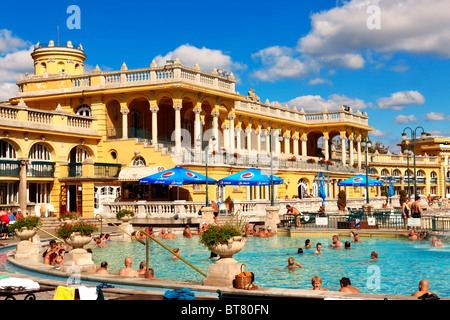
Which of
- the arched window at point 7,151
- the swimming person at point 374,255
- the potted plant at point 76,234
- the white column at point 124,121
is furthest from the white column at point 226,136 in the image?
the potted plant at point 76,234

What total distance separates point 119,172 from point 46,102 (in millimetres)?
9623

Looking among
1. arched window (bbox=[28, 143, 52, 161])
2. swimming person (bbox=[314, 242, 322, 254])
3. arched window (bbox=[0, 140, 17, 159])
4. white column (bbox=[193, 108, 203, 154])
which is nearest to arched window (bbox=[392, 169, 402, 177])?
white column (bbox=[193, 108, 203, 154])

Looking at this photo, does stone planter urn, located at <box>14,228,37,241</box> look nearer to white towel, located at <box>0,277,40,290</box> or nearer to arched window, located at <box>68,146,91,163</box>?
white towel, located at <box>0,277,40,290</box>

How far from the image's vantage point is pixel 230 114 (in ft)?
152

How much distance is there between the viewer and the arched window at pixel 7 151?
33719 mm

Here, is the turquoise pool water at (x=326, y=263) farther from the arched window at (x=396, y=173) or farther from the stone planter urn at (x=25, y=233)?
the arched window at (x=396, y=173)

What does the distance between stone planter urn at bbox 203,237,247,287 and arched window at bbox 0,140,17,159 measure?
24.1 metres

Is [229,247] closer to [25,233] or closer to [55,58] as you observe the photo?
[25,233]

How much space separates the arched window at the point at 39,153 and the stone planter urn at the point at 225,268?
82.9 feet

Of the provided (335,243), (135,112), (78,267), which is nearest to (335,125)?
(135,112)

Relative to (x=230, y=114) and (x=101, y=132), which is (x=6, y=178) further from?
(x=230, y=114)

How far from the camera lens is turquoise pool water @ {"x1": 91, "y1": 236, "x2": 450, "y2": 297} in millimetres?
17031

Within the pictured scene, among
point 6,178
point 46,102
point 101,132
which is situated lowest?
point 6,178
